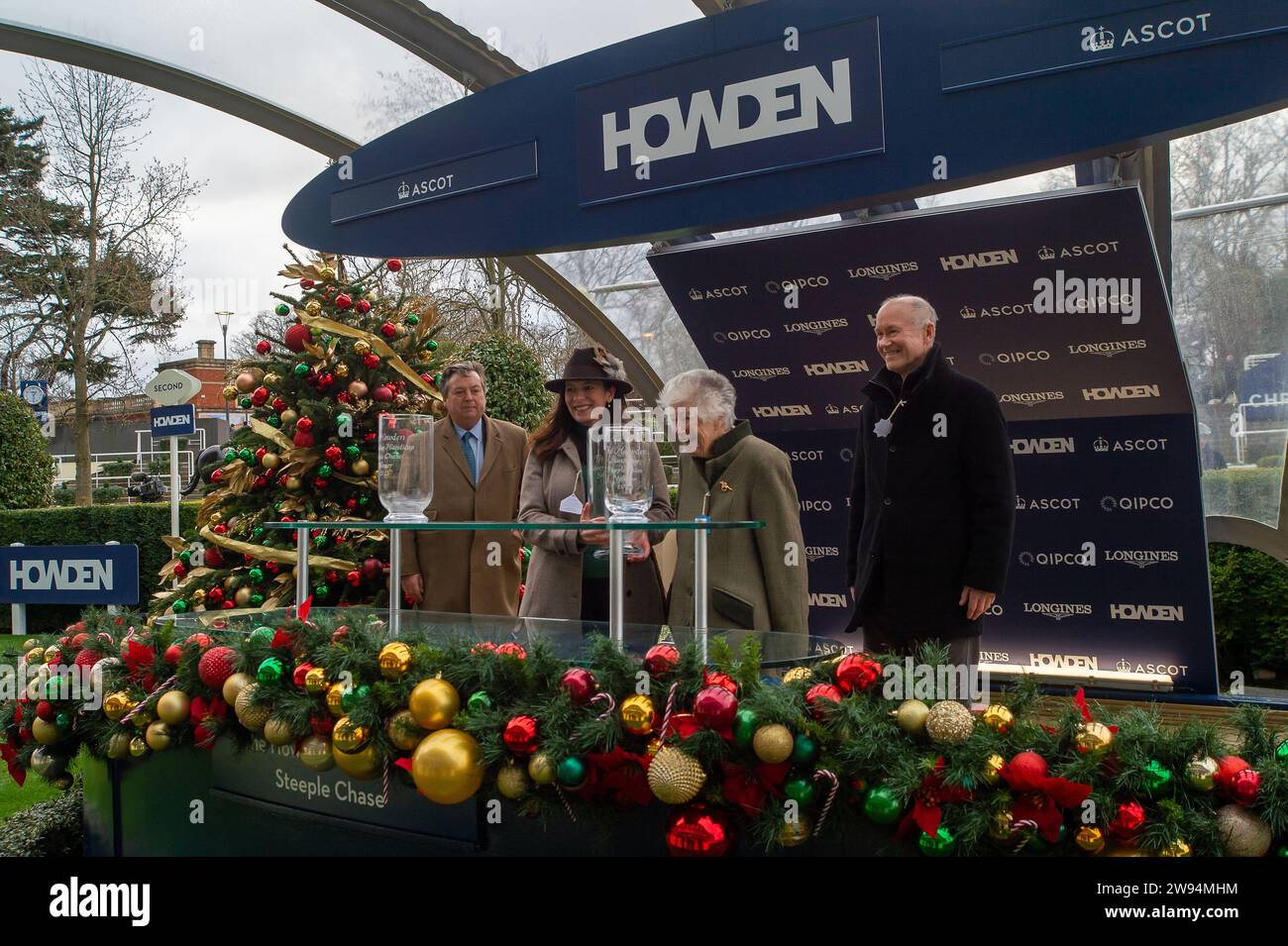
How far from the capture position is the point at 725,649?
7.54 ft

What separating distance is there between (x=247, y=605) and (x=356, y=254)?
7.09ft

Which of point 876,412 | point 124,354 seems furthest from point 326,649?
point 124,354

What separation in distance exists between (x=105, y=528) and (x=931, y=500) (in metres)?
11.8

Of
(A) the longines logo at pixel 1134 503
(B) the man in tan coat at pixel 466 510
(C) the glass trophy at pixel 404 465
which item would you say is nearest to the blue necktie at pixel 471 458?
(B) the man in tan coat at pixel 466 510

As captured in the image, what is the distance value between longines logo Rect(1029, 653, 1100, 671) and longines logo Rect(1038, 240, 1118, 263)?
2.33 m

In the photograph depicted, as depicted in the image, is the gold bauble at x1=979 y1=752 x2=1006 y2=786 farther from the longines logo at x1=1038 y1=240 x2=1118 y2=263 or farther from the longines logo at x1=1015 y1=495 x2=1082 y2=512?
the longines logo at x1=1015 y1=495 x2=1082 y2=512

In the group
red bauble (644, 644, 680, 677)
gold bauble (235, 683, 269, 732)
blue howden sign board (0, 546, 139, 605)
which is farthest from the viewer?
blue howden sign board (0, 546, 139, 605)

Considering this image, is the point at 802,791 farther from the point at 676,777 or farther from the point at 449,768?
the point at 449,768

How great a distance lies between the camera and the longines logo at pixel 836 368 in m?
6.37

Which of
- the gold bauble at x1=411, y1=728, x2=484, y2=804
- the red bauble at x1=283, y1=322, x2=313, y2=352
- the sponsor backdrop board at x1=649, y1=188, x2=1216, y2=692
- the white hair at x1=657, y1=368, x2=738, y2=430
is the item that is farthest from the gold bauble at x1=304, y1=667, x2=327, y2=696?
the sponsor backdrop board at x1=649, y1=188, x2=1216, y2=692

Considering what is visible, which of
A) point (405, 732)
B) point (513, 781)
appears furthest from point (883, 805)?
point (405, 732)

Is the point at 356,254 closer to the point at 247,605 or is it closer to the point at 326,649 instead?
the point at 247,605

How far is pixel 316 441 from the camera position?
600 centimetres

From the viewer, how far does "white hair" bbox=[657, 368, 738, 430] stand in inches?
149
